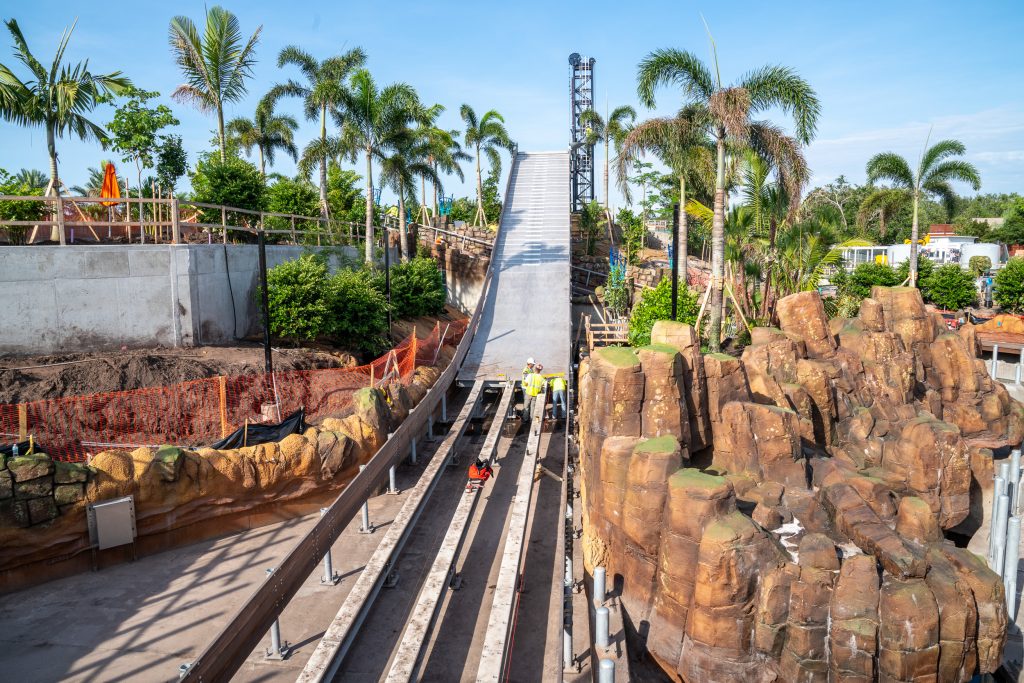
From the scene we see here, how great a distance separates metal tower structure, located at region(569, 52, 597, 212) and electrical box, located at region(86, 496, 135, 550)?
1603 inches

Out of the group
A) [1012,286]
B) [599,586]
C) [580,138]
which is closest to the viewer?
[599,586]

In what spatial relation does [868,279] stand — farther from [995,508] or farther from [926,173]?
[995,508]

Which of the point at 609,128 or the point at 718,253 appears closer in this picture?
the point at 718,253

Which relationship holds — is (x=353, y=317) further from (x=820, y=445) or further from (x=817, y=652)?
(x=817, y=652)

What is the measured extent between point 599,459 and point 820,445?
17.2 feet

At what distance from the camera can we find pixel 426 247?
32750 mm

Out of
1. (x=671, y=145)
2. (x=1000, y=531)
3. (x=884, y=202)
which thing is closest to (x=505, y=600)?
(x=1000, y=531)

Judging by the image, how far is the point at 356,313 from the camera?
63.9 feet

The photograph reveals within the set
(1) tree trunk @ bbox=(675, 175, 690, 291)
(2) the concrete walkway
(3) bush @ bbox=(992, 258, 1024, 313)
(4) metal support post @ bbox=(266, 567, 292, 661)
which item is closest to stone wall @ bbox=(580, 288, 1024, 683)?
(2) the concrete walkway

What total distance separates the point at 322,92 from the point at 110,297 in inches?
405

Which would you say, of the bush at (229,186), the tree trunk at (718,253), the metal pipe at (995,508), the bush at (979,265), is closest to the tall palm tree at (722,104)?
the tree trunk at (718,253)

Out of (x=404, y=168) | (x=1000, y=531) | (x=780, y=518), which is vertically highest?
(x=404, y=168)

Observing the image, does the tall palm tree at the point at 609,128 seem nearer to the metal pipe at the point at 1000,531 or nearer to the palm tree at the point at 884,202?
the palm tree at the point at 884,202

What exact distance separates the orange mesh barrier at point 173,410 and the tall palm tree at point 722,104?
367 inches
